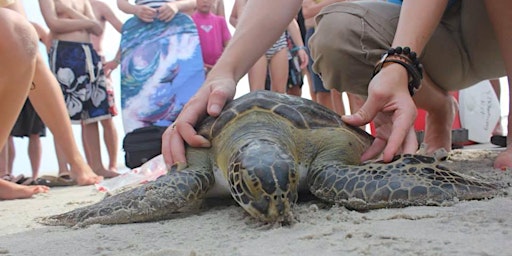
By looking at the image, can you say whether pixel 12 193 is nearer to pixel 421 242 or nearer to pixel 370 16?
pixel 370 16

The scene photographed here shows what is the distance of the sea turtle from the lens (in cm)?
111

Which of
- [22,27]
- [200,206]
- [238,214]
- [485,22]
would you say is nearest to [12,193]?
[22,27]

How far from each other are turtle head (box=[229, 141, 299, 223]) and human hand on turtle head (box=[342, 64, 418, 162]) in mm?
313

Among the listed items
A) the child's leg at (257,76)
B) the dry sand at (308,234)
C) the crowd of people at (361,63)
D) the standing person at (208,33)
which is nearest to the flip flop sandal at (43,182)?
the crowd of people at (361,63)

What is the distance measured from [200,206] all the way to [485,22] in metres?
1.36

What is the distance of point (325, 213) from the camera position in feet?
3.89

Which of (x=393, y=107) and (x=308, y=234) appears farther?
(x=393, y=107)

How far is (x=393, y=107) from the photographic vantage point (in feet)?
4.31

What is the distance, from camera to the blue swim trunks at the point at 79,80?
3.91 meters

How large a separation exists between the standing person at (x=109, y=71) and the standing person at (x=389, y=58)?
250 cm

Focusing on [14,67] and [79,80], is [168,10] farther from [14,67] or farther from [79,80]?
[14,67]

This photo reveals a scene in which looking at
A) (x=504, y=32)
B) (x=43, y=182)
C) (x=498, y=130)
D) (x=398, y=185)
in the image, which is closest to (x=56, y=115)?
(x=43, y=182)

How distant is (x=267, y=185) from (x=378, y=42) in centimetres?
110

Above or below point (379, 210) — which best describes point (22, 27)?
above
